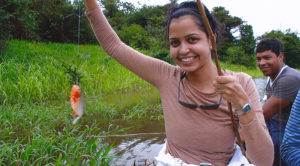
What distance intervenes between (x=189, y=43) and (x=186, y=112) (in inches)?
16.8

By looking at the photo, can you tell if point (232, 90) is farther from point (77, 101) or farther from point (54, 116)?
point (54, 116)

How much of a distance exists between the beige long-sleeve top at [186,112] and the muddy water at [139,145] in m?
1.30

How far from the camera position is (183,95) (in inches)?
60.2

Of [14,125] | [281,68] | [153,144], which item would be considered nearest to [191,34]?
[281,68]

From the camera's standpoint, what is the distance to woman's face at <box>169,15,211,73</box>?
1370mm

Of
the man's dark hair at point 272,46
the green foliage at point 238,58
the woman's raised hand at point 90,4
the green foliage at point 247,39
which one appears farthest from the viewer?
the green foliage at point 247,39

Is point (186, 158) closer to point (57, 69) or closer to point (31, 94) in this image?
point (31, 94)

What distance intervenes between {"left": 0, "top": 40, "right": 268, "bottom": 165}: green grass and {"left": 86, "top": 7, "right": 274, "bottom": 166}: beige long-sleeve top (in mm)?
267

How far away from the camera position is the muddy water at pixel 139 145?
2.84 meters

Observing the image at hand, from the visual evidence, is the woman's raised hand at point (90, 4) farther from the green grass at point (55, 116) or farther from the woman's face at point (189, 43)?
the woman's face at point (189, 43)

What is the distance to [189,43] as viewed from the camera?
1.38 meters

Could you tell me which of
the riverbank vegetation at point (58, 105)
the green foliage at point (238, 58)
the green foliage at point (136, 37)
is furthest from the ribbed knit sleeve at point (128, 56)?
the green foliage at point (238, 58)

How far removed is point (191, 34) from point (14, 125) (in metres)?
2.71

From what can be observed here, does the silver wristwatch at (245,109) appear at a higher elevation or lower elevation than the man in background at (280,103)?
higher
